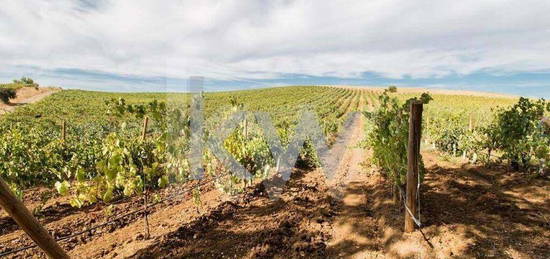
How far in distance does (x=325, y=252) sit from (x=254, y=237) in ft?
4.24

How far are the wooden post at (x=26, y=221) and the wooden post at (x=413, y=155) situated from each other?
463 cm

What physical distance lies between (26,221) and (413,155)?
192 inches

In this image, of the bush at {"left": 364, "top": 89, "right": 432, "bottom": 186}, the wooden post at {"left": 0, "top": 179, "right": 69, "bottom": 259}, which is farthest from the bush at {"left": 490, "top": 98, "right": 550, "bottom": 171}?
the wooden post at {"left": 0, "top": 179, "right": 69, "bottom": 259}

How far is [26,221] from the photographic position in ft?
6.23

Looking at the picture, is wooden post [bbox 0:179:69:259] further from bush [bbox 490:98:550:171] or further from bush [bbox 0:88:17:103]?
bush [bbox 0:88:17:103]

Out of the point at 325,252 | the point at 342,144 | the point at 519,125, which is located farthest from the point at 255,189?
the point at 342,144

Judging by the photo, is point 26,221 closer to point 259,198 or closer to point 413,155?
point 413,155

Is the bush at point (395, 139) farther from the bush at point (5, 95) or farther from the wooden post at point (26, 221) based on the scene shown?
the bush at point (5, 95)

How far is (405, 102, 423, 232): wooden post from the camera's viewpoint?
4.83 meters

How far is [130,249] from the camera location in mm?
5309

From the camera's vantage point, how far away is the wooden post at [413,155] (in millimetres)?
4832

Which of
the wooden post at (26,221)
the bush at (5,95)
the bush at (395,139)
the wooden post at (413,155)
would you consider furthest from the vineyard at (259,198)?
the bush at (5,95)

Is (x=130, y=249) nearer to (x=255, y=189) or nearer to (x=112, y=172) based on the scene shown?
(x=112, y=172)

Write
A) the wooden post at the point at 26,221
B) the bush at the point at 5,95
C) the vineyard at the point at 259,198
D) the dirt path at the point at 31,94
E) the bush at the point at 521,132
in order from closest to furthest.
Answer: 1. the wooden post at the point at 26,221
2. the vineyard at the point at 259,198
3. the bush at the point at 521,132
4. the bush at the point at 5,95
5. the dirt path at the point at 31,94
